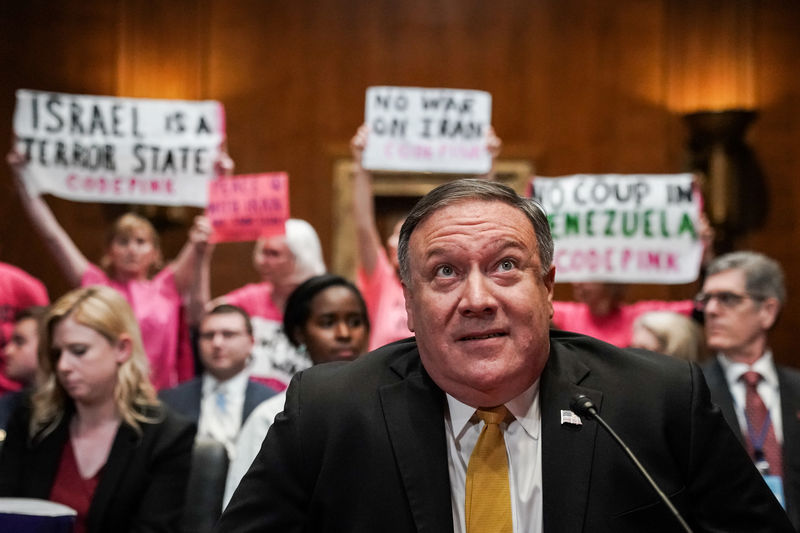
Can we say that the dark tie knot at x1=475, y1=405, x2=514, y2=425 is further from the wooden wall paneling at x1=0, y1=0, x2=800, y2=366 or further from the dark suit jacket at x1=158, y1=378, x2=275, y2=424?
the wooden wall paneling at x1=0, y1=0, x2=800, y2=366

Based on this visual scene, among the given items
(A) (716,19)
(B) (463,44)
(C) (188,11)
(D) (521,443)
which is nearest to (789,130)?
(A) (716,19)

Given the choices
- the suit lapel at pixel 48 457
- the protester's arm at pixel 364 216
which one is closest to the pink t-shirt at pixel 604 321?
the protester's arm at pixel 364 216

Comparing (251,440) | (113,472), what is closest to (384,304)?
(251,440)

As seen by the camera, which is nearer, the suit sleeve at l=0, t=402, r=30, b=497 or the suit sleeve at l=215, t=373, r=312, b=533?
the suit sleeve at l=215, t=373, r=312, b=533

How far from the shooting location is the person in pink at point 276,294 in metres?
4.50

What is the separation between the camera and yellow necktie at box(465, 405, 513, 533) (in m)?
1.78

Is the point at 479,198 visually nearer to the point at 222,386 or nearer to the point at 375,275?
the point at 222,386

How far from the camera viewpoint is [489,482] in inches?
71.4

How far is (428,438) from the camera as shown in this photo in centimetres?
183

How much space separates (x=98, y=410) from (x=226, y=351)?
0.89 meters

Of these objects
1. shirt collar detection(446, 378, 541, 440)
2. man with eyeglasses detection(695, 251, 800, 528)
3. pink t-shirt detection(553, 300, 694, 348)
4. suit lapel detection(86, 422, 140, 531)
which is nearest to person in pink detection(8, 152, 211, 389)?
suit lapel detection(86, 422, 140, 531)

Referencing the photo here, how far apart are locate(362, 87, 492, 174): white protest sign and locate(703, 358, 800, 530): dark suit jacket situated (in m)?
1.81

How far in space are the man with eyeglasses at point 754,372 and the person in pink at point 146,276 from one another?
234 centimetres

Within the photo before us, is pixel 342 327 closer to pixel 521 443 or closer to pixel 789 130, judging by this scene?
pixel 521 443
